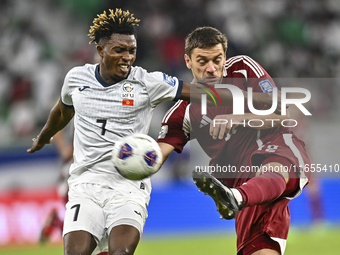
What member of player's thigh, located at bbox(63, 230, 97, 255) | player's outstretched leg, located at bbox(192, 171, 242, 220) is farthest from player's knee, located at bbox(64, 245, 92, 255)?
player's outstretched leg, located at bbox(192, 171, 242, 220)

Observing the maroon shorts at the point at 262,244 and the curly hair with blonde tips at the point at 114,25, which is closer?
the curly hair with blonde tips at the point at 114,25

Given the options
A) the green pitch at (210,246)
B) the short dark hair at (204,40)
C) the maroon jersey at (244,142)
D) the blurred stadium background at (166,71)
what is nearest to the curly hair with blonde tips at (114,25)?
the short dark hair at (204,40)

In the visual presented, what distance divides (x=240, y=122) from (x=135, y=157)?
3.10 feet

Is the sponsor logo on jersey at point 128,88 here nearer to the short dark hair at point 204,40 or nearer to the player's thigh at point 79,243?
the short dark hair at point 204,40

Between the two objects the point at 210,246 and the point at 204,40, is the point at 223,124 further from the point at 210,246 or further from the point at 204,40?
the point at 210,246

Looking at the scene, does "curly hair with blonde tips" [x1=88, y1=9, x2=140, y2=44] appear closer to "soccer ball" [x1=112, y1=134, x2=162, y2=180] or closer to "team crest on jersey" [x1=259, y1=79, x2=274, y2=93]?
"soccer ball" [x1=112, y1=134, x2=162, y2=180]

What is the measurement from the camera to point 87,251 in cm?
327

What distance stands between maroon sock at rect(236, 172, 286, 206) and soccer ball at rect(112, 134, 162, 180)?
2.10 feet

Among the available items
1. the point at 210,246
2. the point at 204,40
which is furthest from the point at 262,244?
the point at 210,246

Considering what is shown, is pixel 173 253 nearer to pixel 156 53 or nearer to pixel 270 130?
pixel 270 130

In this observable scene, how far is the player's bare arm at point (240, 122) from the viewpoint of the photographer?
368 cm

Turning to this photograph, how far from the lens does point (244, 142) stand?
4.14 meters

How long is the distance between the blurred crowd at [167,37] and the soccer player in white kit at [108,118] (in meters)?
6.56

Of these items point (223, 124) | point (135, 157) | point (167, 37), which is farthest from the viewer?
point (167, 37)
